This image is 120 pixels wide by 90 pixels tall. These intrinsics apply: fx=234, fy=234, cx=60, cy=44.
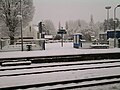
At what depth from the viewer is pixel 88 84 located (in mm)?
9148

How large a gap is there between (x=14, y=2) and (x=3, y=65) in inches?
1123

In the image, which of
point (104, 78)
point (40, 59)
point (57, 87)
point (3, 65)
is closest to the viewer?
point (57, 87)

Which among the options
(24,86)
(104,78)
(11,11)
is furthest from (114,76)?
(11,11)

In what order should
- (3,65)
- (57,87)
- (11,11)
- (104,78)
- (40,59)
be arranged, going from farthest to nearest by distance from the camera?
(11,11) < (40,59) < (3,65) < (104,78) < (57,87)

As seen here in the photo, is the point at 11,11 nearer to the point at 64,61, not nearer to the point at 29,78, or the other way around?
the point at 64,61

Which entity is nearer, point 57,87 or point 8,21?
point 57,87

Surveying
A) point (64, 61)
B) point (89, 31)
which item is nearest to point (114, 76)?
point (64, 61)

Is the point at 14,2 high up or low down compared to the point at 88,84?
up

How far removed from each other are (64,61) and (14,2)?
27.3 meters

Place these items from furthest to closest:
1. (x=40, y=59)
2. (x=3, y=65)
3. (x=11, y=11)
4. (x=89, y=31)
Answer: (x=89, y=31)
(x=11, y=11)
(x=40, y=59)
(x=3, y=65)

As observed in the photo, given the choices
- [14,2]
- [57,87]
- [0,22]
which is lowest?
[57,87]

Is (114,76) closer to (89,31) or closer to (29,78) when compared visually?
(29,78)

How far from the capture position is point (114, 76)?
10836 millimetres

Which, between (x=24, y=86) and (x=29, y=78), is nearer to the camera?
(x=24, y=86)
